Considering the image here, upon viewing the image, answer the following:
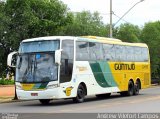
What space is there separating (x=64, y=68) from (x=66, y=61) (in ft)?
1.28

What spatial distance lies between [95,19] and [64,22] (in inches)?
956

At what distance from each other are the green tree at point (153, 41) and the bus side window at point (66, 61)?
3268cm

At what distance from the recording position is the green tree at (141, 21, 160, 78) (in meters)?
56.8

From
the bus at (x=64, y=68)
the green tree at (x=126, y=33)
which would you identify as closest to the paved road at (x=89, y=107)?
the bus at (x=64, y=68)

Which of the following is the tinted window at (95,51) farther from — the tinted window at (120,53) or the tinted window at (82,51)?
the tinted window at (120,53)

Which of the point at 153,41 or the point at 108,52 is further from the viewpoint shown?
the point at 153,41

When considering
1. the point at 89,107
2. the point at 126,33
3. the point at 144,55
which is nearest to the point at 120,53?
the point at 144,55

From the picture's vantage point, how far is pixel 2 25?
28.4 metres

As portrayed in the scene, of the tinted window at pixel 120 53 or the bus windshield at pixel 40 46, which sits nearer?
the bus windshield at pixel 40 46

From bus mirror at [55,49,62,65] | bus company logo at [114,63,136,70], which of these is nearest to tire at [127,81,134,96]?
Result: bus company logo at [114,63,136,70]

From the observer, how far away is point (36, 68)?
954 inches

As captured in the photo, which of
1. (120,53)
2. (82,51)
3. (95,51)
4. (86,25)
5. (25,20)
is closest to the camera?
(82,51)

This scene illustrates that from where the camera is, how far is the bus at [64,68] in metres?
23.9

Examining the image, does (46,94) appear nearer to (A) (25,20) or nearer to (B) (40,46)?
(B) (40,46)
